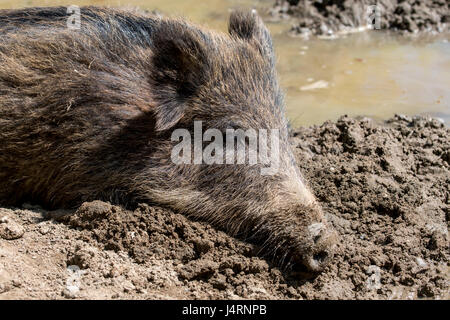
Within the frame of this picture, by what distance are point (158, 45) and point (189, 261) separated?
176 cm

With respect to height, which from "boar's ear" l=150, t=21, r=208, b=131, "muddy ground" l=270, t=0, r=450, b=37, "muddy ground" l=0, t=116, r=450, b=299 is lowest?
"muddy ground" l=0, t=116, r=450, b=299

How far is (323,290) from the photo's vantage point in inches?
176

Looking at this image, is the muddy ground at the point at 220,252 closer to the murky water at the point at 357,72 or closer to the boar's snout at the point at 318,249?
the boar's snout at the point at 318,249

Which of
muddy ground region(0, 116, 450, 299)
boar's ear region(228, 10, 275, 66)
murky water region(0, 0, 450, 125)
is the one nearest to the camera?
muddy ground region(0, 116, 450, 299)

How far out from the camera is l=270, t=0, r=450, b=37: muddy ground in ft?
32.3

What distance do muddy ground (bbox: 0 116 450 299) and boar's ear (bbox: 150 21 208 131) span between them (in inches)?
31.6

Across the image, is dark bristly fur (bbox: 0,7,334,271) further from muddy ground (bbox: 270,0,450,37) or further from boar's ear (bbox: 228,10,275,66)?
muddy ground (bbox: 270,0,450,37)

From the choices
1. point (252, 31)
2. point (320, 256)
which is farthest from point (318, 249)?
point (252, 31)

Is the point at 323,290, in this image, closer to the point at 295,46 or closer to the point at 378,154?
the point at 378,154

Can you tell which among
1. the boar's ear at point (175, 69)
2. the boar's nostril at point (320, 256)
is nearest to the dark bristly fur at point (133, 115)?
the boar's ear at point (175, 69)

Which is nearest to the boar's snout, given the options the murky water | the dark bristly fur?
the dark bristly fur

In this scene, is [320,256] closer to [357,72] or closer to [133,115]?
[133,115]

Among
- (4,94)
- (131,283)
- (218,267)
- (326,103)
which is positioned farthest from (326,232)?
(326,103)

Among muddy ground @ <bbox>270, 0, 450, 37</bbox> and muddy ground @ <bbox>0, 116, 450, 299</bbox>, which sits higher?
muddy ground @ <bbox>270, 0, 450, 37</bbox>
